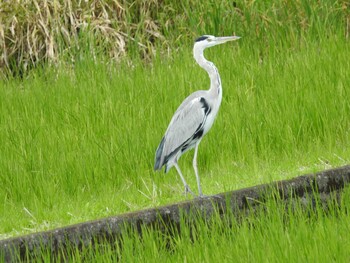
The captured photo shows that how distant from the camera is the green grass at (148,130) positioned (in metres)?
6.21

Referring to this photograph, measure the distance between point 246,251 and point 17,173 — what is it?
2.33 m

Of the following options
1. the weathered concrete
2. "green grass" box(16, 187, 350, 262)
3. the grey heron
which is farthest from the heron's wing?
"green grass" box(16, 187, 350, 262)

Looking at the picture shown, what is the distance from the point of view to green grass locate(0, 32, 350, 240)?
20.4 feet

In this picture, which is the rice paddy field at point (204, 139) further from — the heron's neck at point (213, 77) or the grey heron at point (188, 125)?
the heron's neck at point (213, 77)

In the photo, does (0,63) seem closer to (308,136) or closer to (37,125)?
(37,125)

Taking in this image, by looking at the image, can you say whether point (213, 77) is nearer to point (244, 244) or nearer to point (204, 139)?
point (204, 139)

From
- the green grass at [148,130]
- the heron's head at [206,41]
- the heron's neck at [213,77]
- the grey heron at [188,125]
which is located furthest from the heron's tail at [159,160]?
the heron's head at [206,41]

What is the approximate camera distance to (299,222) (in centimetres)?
479

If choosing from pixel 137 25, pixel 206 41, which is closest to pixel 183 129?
pixel 206 41

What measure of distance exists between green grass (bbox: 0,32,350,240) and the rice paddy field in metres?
0.01

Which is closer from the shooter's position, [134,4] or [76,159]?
[76,159]

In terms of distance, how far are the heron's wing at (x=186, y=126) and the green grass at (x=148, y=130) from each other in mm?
352

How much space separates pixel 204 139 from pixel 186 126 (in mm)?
1033

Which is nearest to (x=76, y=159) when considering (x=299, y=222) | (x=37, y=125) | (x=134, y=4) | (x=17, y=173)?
(x=17, y=173)
